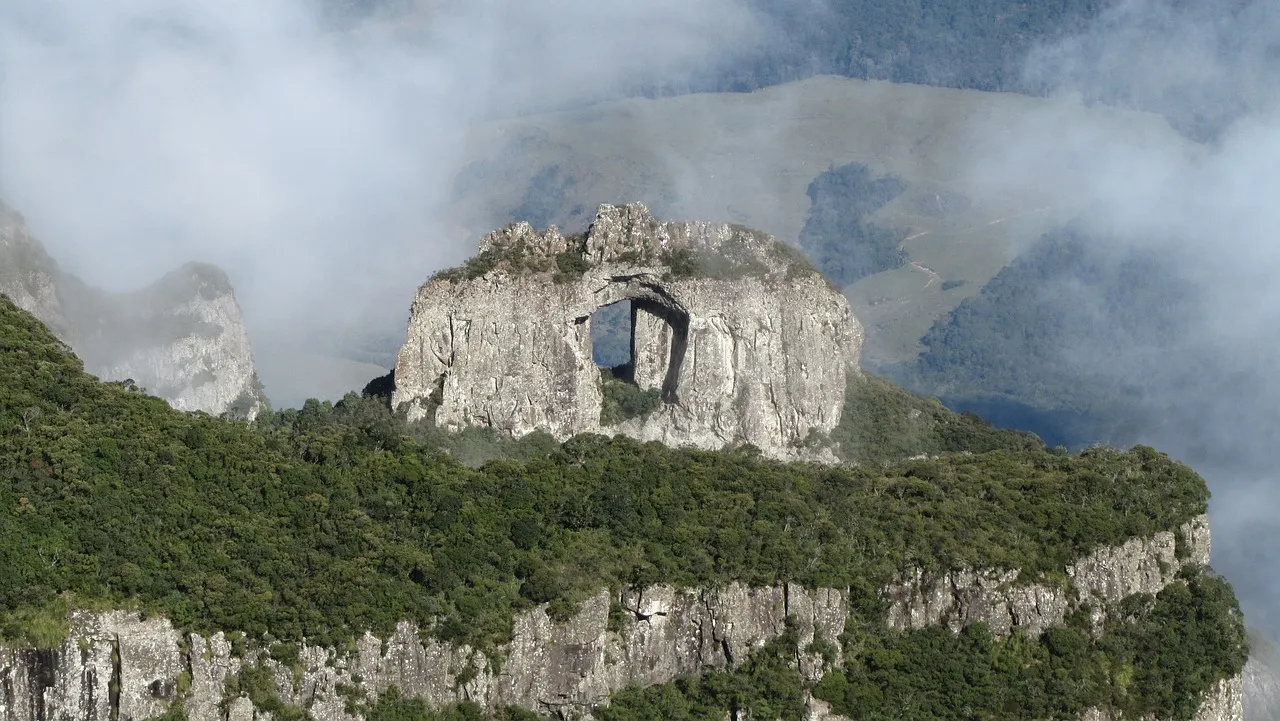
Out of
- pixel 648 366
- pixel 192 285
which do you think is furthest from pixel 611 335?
pixel 648 366

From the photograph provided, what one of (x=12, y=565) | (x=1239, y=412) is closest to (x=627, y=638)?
(x=12, y=565)

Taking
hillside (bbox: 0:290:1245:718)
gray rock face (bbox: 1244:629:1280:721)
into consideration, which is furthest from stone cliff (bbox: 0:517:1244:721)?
gray rock face (bbox: 1244:629:1280:721)

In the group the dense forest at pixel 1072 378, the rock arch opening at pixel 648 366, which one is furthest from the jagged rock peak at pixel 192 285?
the dense forest at pixel 1072 378

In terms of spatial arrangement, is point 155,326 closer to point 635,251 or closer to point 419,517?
point 635,251

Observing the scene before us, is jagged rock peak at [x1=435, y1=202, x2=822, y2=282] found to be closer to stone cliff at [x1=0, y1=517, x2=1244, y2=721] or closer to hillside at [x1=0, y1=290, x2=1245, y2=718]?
hillside at [x1=0, y1=290, x2=1245, y2=718]

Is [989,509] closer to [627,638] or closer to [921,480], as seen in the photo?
[921,480]

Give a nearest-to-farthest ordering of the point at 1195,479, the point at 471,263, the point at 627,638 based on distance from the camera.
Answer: the point at 627,638 < the point at 1195,479 < the point at 471,263
